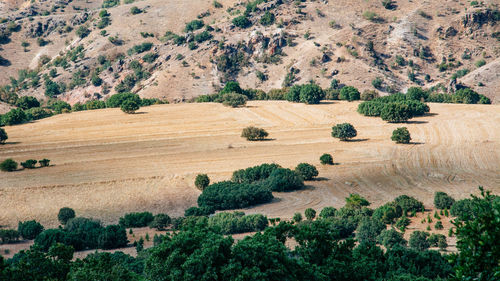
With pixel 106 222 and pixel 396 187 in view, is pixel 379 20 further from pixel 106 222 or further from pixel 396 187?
pixel 106 222

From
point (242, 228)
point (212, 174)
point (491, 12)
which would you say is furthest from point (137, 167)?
point (491, 12)

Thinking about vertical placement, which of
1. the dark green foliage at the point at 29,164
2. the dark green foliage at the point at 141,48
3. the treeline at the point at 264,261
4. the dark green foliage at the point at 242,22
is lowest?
the dark green foliage at the point at 29,164

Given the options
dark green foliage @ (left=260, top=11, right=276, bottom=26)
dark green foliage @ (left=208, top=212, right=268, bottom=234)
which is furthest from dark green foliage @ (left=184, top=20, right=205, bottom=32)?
dark green foliage @ (left=208, top=212, right=268, bottom=234)

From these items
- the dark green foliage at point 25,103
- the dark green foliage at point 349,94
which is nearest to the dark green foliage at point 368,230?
the dark green foliage at point 349,94

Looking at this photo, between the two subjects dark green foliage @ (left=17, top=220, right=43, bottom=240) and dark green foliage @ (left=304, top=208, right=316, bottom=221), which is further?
dark green foliage @ (left=304, top=208, right=316, bottom=221)

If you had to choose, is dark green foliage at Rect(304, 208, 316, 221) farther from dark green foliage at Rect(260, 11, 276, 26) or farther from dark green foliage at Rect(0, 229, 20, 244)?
dark green foliage at Rect(260, 11, 276, 26)

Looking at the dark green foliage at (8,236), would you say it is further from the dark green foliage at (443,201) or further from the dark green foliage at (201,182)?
the dark green foliage at (443,201)

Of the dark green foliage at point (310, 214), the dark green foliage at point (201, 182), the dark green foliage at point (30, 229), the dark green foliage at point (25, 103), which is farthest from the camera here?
the dark green foliage at point (25, 103)
